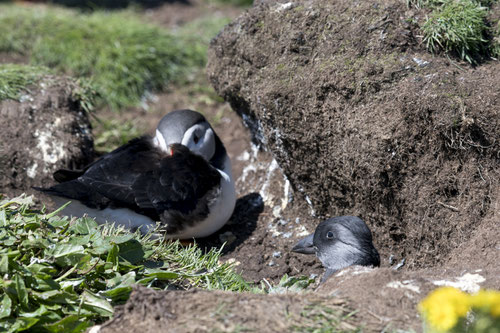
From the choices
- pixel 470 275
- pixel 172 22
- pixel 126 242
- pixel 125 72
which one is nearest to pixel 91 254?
pixel 126 242

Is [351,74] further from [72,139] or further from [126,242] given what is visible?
[72,139]

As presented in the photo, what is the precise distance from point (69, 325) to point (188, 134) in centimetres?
257

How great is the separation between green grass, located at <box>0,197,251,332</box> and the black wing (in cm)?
96

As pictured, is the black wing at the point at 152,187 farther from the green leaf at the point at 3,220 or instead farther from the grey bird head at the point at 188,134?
the green leaf at the point at 3,220

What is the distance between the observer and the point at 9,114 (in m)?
5.66

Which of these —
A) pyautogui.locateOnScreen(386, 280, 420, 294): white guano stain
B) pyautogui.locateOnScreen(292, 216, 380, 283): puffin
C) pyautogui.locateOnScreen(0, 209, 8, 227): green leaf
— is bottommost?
pyautogui.locateOnScreen(292, 216, 380, 283): puffin

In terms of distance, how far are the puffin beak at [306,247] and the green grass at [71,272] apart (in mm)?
716

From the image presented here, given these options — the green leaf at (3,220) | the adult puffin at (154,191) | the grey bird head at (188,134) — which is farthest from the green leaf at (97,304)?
the grey bird head at (188,134)

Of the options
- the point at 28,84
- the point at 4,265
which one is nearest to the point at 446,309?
the point at 4,265

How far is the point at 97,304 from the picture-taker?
10.5ft

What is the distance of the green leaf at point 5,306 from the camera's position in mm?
2982

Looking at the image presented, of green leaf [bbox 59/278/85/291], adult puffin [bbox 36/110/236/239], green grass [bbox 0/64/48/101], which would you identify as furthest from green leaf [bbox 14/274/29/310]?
green grass [bbox 0/64/48/101]

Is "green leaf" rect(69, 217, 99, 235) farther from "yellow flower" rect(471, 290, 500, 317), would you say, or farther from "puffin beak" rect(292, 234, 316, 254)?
"yellow flower" rect(471, 290, 500, 317)

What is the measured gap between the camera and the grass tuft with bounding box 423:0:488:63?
4438 mm
